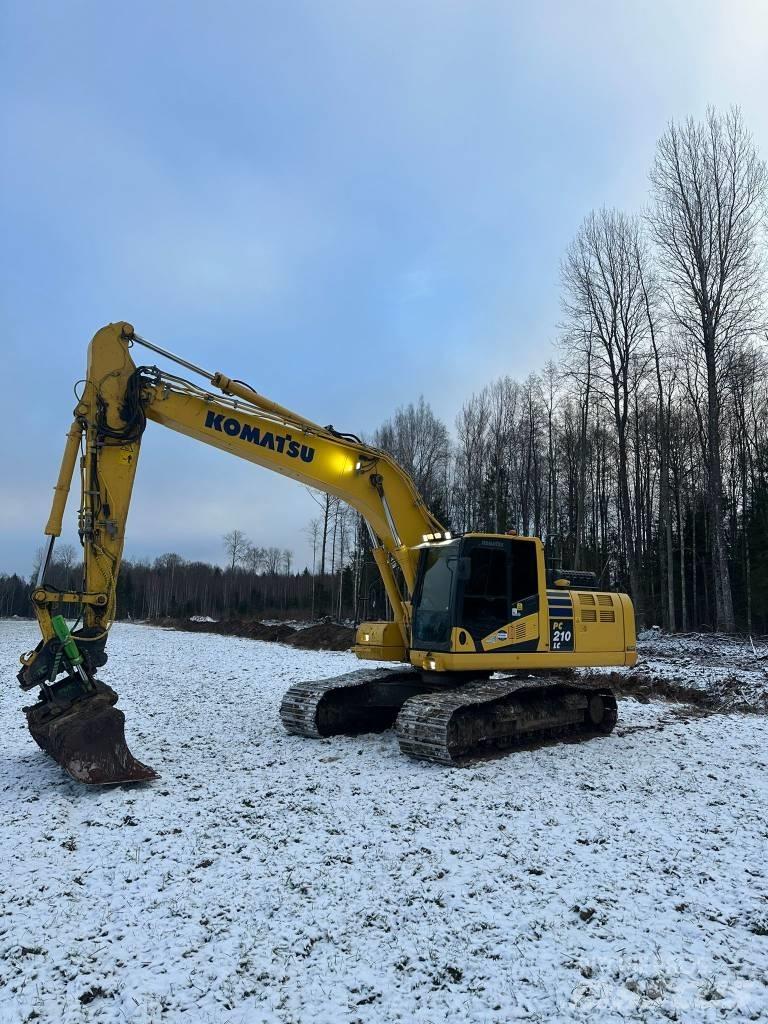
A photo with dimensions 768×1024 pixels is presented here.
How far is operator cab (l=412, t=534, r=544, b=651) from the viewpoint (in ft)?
30.3

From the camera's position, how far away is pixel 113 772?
7.00 meters

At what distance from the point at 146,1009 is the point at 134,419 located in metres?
6.28

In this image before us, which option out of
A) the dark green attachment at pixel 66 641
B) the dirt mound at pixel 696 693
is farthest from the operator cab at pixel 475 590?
the dark green attachment at pixel 66 641

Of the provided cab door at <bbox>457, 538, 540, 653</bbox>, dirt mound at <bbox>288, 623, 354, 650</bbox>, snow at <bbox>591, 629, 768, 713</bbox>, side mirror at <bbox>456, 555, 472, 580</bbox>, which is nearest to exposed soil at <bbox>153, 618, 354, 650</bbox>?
dirt mound at <bbox>288, 623, 354, 650</bbox>

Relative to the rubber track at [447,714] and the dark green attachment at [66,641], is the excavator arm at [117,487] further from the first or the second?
the rubber track at [447,714]

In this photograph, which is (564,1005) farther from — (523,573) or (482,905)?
(523,573)

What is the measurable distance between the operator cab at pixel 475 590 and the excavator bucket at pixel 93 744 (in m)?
4.10

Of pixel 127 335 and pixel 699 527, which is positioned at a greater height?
pixel 699 527

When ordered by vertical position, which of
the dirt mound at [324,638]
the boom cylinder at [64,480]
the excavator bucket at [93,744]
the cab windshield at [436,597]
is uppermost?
the boom cylinder at [64,480]

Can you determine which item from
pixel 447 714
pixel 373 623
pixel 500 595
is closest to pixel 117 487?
pixel 373 623

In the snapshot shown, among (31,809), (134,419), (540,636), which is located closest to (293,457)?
(134,419)

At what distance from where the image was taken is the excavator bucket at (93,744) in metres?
6.86

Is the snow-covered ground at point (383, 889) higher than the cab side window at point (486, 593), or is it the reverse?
the cab side window at point (486, 593)

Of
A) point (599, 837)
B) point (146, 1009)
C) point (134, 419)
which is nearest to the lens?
point (146, 1009)
